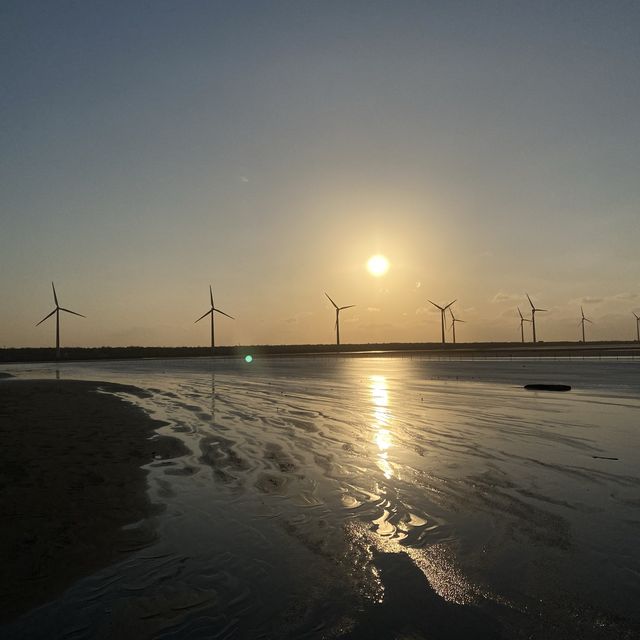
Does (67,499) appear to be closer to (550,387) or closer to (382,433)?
(382,433)

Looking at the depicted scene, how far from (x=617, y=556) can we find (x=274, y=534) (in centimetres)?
515

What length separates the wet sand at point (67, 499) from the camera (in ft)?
21.5

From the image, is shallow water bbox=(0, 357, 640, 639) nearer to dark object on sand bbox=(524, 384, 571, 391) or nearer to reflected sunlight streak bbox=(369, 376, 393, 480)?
reflected sunlight streak bbox=(369, 376, 393, 480)

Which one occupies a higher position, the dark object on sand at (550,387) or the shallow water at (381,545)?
the dark object on sand at (550,387)

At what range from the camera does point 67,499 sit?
955 cm

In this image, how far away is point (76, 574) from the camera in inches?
257

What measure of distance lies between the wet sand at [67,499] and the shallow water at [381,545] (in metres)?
0.41

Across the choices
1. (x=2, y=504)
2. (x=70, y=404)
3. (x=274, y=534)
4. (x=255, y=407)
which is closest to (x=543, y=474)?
(x=274, y=534)

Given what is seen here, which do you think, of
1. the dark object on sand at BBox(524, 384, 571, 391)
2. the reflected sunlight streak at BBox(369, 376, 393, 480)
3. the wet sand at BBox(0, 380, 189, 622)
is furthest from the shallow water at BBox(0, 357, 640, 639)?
the dark object on sand at BBox(524, 384, 571, 391)

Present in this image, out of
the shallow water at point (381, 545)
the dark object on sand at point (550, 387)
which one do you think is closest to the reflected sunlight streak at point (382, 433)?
the shallow water at point (381, 545)

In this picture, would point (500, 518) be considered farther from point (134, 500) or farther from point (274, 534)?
point (134, 500)

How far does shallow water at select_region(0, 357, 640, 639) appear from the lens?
17.5 ft

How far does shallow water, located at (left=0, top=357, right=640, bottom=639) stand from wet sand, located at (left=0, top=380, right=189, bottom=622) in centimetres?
41

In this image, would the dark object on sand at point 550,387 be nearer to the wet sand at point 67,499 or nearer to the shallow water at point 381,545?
the shallow water at point 381,545
